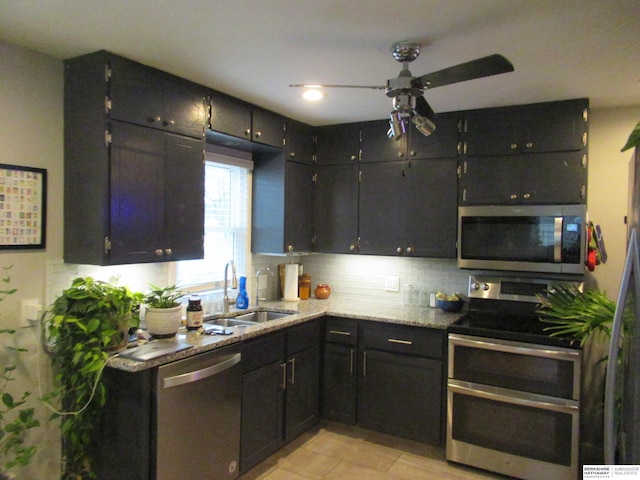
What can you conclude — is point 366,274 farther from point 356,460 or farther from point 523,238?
point 356,460

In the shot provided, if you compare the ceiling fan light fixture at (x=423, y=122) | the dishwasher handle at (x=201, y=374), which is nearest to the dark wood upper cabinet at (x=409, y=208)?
the ceiling fan light fixture at (x=423, y=122)

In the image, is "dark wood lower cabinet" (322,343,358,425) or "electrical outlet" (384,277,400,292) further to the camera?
"electrical outlet" (384,277,400,292)

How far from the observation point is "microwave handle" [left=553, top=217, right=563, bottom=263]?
2.94 meters

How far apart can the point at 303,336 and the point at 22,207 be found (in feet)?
6.20

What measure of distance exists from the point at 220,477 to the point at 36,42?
246 centimetres

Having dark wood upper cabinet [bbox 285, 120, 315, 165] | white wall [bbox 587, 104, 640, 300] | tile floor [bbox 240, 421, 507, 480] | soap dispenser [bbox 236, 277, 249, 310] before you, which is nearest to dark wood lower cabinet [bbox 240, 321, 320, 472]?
tile floor [bbox 240, 421, 507, 480]

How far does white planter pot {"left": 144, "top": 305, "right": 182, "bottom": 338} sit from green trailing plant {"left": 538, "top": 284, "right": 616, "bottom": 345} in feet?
7.09

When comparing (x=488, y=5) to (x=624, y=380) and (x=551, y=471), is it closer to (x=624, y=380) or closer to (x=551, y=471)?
(x=624, y=380)

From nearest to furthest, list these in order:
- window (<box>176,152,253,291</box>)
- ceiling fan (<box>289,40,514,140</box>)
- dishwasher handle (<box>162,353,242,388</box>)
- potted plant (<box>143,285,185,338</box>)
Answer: ceiling fan (<box>289,40,514,140</box>)
dishwasher handle (<box>162,353,242,388</box>)
potted plant (<box>143,285,185,338</box>)
window (<box>176,152,253,291</box>)

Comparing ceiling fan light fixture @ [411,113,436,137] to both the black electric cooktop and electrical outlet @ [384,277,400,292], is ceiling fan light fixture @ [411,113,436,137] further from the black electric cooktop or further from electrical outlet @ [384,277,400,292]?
electrical outlet @ [384,277,400,292]

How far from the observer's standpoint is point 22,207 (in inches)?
86.9

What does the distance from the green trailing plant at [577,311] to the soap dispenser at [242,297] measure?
2.05 meters

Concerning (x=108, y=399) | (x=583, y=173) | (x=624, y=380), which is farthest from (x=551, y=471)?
(x=108, y=399)

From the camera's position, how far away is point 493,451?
281cm
